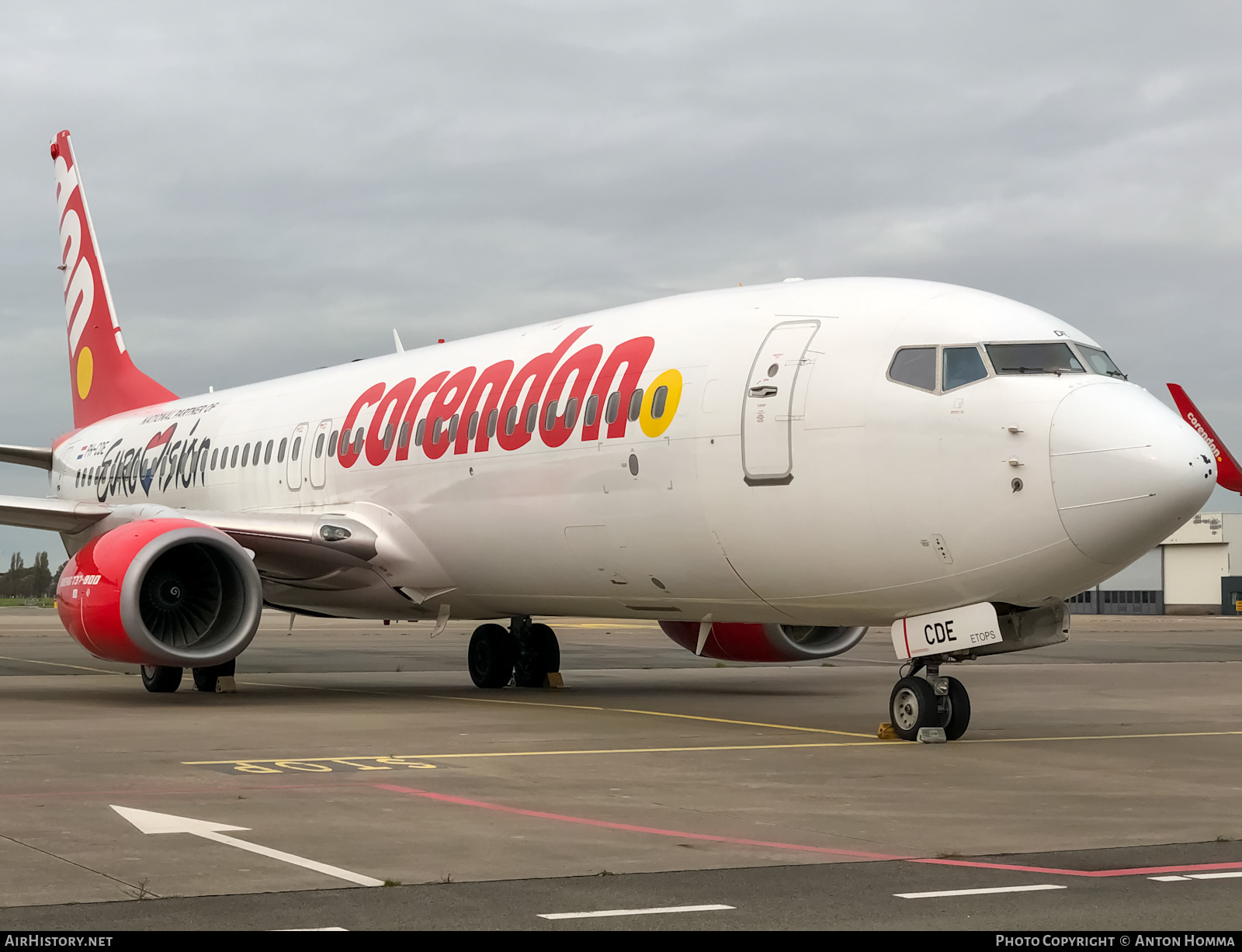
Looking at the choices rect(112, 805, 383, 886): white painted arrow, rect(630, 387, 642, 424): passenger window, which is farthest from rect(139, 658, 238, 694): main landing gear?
rect(112, 805, 383, 886): white painted arrow

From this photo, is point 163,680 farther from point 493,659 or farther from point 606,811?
point 606,811

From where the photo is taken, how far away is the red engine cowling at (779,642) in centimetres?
1662

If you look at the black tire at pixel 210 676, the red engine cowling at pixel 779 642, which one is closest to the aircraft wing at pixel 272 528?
the black tire at pixel 210 676

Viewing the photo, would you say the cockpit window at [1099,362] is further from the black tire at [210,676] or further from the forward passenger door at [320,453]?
the black tire at [210,676]

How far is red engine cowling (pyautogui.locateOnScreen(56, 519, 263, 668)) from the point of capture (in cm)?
1481

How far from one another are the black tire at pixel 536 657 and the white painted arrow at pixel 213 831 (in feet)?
37.7

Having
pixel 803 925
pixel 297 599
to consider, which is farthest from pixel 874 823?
pixel 297 599

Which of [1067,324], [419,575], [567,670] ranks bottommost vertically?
[567,670]

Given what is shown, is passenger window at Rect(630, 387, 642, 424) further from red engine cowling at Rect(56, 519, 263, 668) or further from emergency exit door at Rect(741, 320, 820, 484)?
red engine cowling at Rect(56, 519, 263, 668)

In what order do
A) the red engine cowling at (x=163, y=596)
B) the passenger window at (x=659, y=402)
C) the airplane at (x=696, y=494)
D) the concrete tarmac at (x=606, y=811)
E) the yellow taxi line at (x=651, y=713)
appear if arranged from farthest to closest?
the red engine cowling at (x=163, y=596), the passenger window at (x=659, y=402), the yellow taxi line at (x=651, y=713), the airplane at (x=696, y=494), the concrete tarmac at (x=606, y=811)

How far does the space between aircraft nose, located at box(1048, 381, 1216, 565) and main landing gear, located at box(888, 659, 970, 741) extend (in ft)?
5.87

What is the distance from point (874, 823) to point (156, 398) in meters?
19.8

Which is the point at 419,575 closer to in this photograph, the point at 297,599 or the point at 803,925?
the point at 297,599

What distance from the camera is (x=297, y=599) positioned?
19.1m
